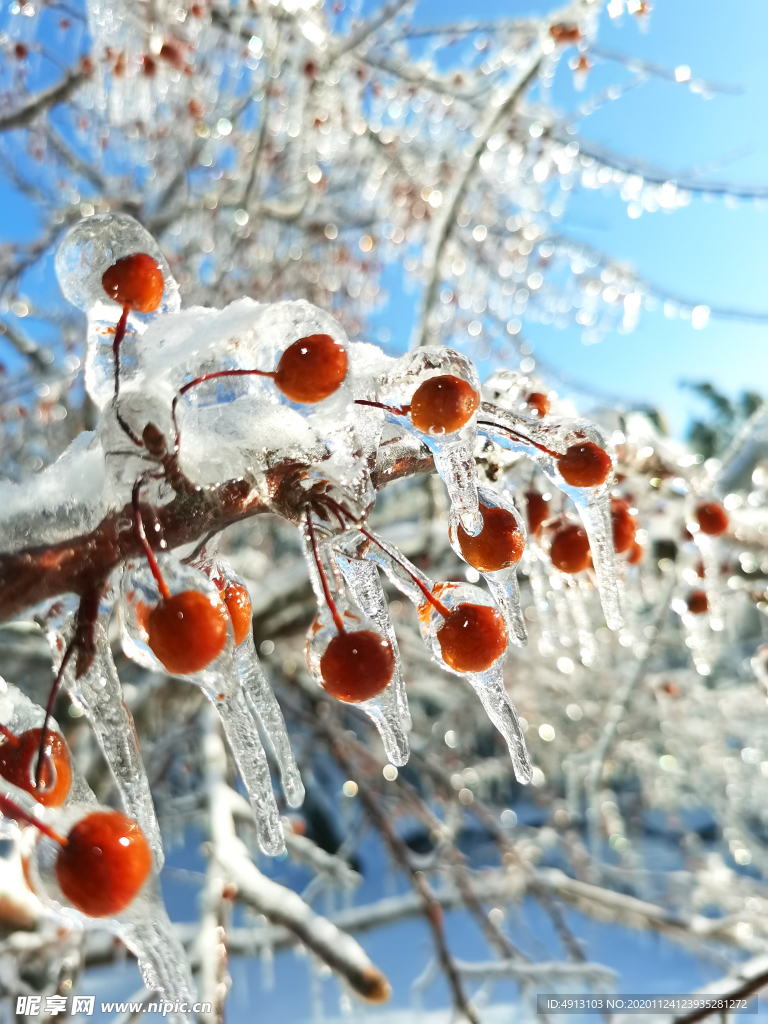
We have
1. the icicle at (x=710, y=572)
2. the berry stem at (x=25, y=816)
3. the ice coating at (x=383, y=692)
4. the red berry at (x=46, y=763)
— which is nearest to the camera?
the berry stem at (x=25, y=816)

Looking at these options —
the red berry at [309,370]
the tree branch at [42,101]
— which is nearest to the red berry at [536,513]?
the red berry at [309,370]

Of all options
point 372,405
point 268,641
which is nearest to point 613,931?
point 268,641

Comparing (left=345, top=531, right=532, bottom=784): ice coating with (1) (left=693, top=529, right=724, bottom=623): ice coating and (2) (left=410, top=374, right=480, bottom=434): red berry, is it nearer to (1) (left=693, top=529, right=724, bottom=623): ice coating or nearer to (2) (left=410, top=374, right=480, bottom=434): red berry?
(2) (left=410, top=374, right=480, bottom=434): red berry

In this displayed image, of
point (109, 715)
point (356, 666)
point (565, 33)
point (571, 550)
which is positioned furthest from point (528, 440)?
point (565, 33)

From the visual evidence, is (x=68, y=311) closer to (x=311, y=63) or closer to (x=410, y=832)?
(x=311, y=63)

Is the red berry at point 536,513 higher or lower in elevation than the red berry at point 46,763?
higher

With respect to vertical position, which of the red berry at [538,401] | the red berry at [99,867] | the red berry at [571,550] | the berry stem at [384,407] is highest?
the red berry at [538,401]

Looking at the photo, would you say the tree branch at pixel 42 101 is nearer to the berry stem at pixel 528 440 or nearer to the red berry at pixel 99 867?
the berry stem at pixel 528 440
